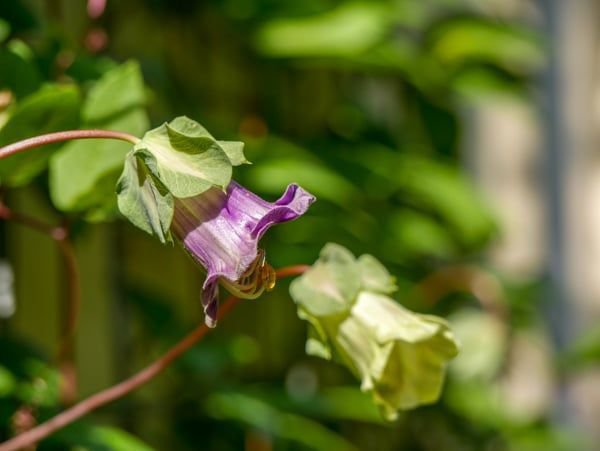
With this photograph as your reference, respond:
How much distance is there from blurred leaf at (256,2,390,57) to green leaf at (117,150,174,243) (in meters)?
0.66

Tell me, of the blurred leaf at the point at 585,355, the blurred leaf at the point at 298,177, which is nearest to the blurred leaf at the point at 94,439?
the blurred leaf at the point at 298,177

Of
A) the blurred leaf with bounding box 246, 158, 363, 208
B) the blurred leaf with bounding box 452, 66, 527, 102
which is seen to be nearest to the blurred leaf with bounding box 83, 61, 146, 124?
the blurred leaf with bounding box 246, 158, 363, 208

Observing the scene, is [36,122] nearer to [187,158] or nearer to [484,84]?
[187,158]

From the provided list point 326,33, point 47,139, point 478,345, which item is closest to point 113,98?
point 47,139

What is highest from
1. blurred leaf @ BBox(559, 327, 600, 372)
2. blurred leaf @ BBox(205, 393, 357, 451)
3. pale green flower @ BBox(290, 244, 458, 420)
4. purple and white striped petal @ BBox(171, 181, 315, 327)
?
purple and white striped petal @ BBox(171, 181, 315, 327)

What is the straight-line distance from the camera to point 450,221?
1.45m

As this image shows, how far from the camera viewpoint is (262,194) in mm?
1081

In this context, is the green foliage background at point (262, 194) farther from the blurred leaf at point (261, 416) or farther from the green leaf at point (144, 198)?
the green leaf at point (144, 198)

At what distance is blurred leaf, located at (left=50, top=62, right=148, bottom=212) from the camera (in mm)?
680

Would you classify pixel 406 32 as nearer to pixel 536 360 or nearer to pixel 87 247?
pixel 536 360

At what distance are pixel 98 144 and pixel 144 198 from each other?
159 millimetres

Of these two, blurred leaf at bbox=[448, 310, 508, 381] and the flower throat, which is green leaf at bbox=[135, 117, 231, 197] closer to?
the flower throat

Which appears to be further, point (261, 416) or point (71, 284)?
point (261, 416)

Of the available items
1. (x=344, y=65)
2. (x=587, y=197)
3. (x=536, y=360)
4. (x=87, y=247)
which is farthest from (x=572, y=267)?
(x=87, y=247)
